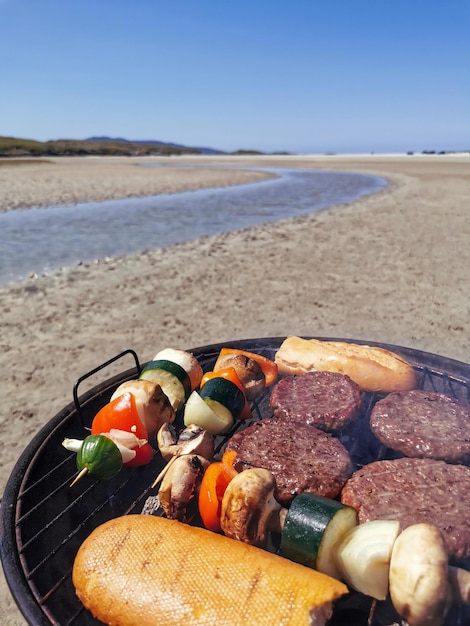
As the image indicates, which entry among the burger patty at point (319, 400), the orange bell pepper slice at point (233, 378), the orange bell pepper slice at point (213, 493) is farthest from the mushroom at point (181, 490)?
the burger patty at point (319, 400)

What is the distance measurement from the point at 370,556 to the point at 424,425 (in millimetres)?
1523

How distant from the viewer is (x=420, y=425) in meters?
3.52

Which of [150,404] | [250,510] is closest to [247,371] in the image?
[150,404]

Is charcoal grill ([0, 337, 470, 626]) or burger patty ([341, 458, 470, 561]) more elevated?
burger patty ([341, 458, 470, 561])

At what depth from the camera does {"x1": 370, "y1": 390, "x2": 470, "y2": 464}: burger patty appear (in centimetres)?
328

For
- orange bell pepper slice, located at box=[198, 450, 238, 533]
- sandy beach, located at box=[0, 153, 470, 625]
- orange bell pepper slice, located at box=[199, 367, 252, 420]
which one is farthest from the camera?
sandy beach, located at box=[0, 153, 470, 625]

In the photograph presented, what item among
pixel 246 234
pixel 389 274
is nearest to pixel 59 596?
pixel 389 274

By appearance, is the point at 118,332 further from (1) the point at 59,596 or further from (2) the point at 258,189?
(2) the point at 258,189

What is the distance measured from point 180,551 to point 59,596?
911 millimetres

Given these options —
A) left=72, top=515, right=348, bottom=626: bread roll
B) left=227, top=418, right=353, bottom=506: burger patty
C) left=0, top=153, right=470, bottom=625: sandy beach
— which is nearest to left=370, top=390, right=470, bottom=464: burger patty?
left=227, top=418, right=353, bottom=506: burger patty

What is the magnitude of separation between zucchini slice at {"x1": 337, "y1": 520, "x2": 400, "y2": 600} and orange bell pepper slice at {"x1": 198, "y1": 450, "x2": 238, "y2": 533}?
2.52 feet

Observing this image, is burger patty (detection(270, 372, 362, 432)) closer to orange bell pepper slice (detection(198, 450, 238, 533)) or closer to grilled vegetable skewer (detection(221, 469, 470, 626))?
orange bell pepper slice (detection(198, 450, 238, 533))

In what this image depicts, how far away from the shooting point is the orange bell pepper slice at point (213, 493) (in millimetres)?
2764

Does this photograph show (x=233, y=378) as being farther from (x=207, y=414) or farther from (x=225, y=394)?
(x=207, y=414)
